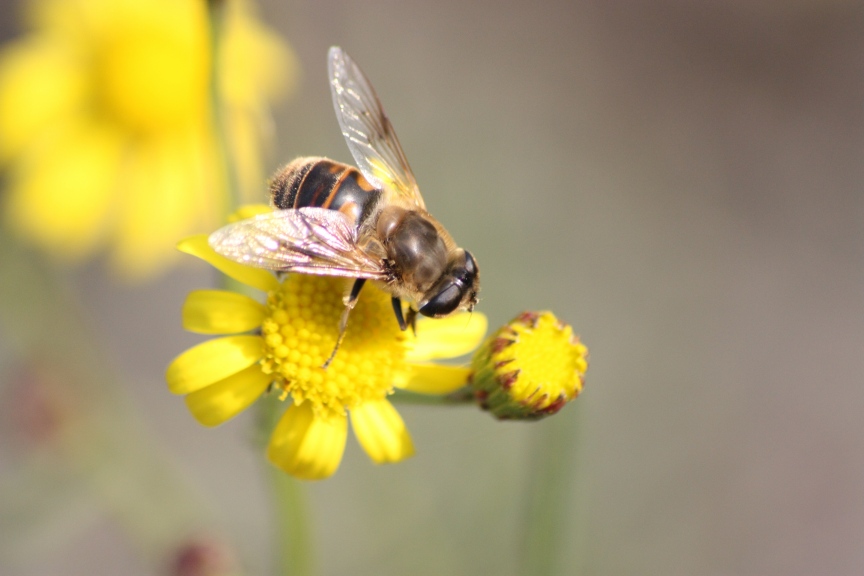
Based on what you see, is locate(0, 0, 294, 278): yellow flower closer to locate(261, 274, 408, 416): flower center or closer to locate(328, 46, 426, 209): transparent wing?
locate(328, 46, 426, 209): transparent wing

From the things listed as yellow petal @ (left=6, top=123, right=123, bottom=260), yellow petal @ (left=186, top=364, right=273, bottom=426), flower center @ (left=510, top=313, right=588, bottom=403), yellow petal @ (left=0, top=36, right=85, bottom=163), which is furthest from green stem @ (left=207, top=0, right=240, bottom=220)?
yellow petal @ (left=0, top=36, right=85, bottom=163)

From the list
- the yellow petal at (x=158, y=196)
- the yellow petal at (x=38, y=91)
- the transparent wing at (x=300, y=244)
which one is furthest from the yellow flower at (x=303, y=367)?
the yellow petal at (x=38, y=91)

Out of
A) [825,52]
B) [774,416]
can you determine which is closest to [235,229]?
[774,416]

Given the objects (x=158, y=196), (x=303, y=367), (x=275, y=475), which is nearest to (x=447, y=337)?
(x=303, y=367)

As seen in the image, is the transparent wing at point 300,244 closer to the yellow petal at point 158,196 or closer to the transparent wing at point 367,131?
the transparent wing at point 367,131

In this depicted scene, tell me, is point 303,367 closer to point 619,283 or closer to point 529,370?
point 529,370

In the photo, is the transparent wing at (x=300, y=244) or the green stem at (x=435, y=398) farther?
the green stem at (x=435, y=398)
